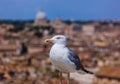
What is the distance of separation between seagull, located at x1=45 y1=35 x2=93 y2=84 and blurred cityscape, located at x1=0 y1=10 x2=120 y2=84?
22364 millimetres

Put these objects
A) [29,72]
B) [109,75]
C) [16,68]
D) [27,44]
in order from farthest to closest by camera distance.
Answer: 1. [27,44]
2. [16,68]
3. [29,72]
4. [109,75]

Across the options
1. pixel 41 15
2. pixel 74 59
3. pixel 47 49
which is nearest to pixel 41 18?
pixel 41 15

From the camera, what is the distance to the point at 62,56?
4688 millimetres

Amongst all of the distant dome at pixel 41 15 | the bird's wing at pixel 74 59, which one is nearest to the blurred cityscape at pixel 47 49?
→ the distant dome at pixel 41 15

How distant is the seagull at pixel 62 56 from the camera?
15.4 ft

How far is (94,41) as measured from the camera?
86562 mm

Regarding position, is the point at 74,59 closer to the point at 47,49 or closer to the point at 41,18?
the point at 47,49

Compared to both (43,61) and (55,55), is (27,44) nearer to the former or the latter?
(43,61)

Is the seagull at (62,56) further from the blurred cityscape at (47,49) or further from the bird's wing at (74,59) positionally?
the blurred cityscape at (47,49)

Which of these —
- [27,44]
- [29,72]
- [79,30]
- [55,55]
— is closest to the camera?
[55,55]

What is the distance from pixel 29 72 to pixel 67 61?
3208 centimetres

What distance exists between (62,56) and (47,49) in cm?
6077

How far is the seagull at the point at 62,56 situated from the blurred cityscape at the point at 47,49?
22364 millimetres

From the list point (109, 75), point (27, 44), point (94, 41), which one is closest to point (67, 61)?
point (109, 75)
